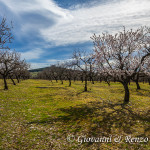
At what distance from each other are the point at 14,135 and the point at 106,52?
16.9 meters

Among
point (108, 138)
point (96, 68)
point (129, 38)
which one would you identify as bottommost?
point (108, 138)

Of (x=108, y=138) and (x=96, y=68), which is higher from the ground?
(x=96, y=68)

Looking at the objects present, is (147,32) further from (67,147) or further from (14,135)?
(14,135)

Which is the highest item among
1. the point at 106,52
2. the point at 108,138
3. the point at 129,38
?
the point at 129,38

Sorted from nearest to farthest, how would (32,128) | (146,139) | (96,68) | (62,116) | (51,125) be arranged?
1. (146,139)
2. (32,128)
3. (51,125)
4. (62,116)
5. (96,68)

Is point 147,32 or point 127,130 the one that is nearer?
point 127,130

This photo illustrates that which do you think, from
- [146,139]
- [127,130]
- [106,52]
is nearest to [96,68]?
[106,52]

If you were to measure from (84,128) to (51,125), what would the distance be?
11.1 feet

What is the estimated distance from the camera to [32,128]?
34.2 ft

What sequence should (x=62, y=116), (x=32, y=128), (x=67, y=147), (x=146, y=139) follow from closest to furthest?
(x=67, y=147) < (x=146, y=139) < (x=32, y=128) < (x=62, y=116)

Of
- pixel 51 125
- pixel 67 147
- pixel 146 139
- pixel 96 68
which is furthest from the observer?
pixel 96 68

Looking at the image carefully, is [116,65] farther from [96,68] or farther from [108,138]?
[108,138]

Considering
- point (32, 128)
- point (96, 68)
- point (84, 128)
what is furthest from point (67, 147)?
point (96, 68)

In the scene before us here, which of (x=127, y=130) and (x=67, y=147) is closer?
(x=67, y=147)
